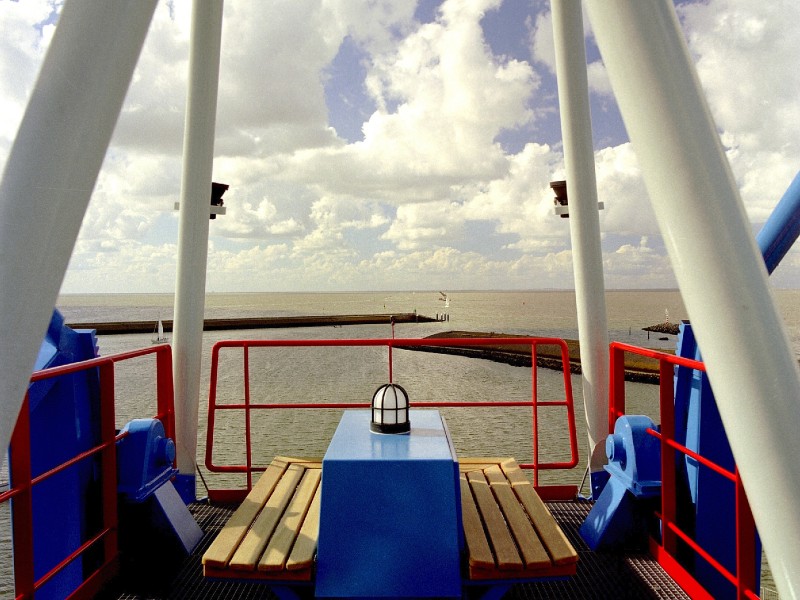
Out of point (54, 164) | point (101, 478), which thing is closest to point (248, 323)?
point (101, 478)

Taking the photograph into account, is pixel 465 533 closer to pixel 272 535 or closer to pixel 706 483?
pixel 272 535

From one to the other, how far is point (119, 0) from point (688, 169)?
139 cm

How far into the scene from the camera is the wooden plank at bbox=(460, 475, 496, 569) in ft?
7.75

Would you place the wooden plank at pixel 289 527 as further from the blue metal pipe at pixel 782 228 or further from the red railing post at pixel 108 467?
the blue metal pipe at pixel 782 228

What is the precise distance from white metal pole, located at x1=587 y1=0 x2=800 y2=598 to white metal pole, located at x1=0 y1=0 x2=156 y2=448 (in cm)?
117

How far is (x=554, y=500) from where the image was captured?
4418mm

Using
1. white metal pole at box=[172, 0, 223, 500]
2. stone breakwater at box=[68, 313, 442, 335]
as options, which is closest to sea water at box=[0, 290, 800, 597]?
white metal pole at box=[172, 0, 223, 500]

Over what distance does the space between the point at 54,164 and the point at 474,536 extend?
6.95 ft

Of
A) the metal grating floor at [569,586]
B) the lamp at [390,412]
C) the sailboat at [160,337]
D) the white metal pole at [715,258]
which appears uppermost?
the white metal pole at [715,258]

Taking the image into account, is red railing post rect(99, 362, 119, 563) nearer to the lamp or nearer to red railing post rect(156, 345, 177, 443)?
red railing post rect(156, 345, 177, 443)

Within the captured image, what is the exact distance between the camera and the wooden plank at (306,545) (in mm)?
2328

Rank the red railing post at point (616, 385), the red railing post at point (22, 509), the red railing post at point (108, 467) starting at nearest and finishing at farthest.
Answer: the red railing post at point (22, 509) < the red railing post at point (108, 467) < the red railing post at point (616, 385)

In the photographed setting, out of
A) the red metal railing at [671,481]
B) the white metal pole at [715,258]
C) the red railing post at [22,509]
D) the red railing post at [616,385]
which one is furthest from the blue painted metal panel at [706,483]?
the red railing post at [22,509]

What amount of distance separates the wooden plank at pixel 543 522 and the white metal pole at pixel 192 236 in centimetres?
235
